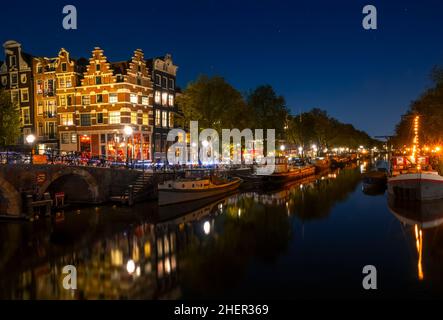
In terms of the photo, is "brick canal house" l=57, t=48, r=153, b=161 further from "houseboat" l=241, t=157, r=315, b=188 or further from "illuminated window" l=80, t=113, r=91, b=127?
"houseboat" l=241, t=157, r=315, b=188

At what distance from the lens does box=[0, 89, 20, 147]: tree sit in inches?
1625

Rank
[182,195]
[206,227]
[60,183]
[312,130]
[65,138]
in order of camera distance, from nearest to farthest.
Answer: [206,227] < [182,195] < [60,183] < [65,138] < [312,130]

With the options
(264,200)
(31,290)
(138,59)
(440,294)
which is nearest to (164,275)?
(31,290)

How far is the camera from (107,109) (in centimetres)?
4997

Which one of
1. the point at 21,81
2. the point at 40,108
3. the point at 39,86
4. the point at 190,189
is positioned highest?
the point at 21,81

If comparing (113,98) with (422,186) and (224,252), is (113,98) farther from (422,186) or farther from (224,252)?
(422,186)

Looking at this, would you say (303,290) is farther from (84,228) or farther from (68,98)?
(68,98)

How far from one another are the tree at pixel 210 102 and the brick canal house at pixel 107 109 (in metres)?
6.24

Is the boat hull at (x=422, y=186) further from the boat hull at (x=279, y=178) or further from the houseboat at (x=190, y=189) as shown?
the boat hull at (x=279, y=178)

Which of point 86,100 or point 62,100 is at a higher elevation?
point 62,100

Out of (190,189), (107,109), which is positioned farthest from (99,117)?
(190,189)

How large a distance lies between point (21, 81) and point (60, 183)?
2896 centimetres

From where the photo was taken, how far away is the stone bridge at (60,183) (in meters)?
25.9

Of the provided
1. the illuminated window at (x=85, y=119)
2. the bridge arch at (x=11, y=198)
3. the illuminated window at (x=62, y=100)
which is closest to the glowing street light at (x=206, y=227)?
the bridge arch at (x=11, y=198)
